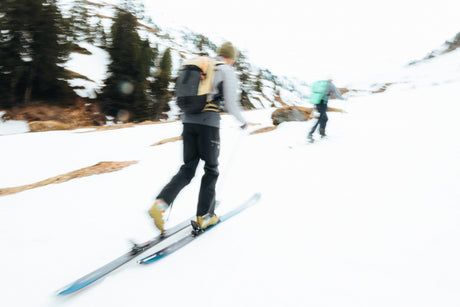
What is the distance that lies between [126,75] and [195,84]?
102ft

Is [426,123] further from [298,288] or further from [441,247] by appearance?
[298,288]

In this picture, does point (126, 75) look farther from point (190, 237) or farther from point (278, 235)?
point (278, 235)

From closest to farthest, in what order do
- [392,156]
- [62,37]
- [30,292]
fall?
[30,292] → [392,156] → [62,37]

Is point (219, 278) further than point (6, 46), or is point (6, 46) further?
point (6, 46)

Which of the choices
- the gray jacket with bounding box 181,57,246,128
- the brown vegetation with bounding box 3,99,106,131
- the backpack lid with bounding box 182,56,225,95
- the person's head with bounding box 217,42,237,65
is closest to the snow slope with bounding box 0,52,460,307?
the gray jacket with bounding box 181,57,246,128

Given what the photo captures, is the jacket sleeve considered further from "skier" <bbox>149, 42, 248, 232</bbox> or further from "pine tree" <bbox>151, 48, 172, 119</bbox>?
"pine tree" <bbox>151, 48, 172, 119</bbox>

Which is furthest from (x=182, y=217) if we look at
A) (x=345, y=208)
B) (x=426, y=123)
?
(x=426, y=123)

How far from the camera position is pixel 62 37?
26609mm

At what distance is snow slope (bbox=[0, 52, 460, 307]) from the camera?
164 cm

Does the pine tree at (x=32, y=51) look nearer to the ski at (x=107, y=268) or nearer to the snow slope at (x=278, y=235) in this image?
the snow slope at (x=278, y=235)

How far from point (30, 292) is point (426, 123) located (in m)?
8.17

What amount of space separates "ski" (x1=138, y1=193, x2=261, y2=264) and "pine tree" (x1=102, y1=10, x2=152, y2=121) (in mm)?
27305

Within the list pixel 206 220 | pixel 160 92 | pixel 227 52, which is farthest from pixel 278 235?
pixel 160 92

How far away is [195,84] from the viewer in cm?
214
